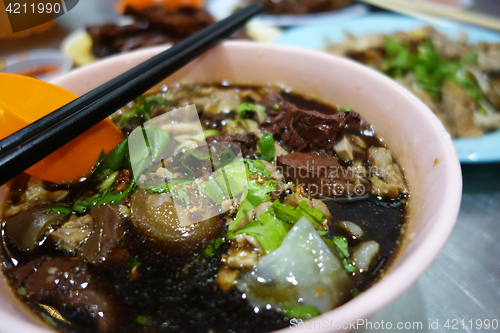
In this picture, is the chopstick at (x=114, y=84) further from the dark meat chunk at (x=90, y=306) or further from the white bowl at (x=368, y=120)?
the dark meat chunk at (x=90, y=306)

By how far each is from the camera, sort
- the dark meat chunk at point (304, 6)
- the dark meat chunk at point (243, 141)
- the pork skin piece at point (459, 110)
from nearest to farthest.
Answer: the dark meat chunk at point (243, 141)
the pork skin piece at point (459, 110)
the dark meat chunk at point (304, 6)

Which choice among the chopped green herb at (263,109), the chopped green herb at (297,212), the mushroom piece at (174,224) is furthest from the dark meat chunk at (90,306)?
the chopped green herb at (263,109)

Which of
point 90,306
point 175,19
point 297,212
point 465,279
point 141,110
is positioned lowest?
point 465,279

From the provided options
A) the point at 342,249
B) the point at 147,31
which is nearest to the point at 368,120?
the point at 342,249

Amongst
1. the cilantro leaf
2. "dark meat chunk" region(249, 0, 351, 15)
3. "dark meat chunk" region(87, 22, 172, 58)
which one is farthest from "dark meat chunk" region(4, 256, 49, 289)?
"dark meat chunk" region(249, 0, 351, 15)

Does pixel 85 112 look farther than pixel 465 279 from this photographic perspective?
No

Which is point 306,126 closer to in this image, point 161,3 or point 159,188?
point 159,188

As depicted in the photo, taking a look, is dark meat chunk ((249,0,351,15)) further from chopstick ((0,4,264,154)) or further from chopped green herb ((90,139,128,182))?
chopped green herb ((90,139,128,182))
